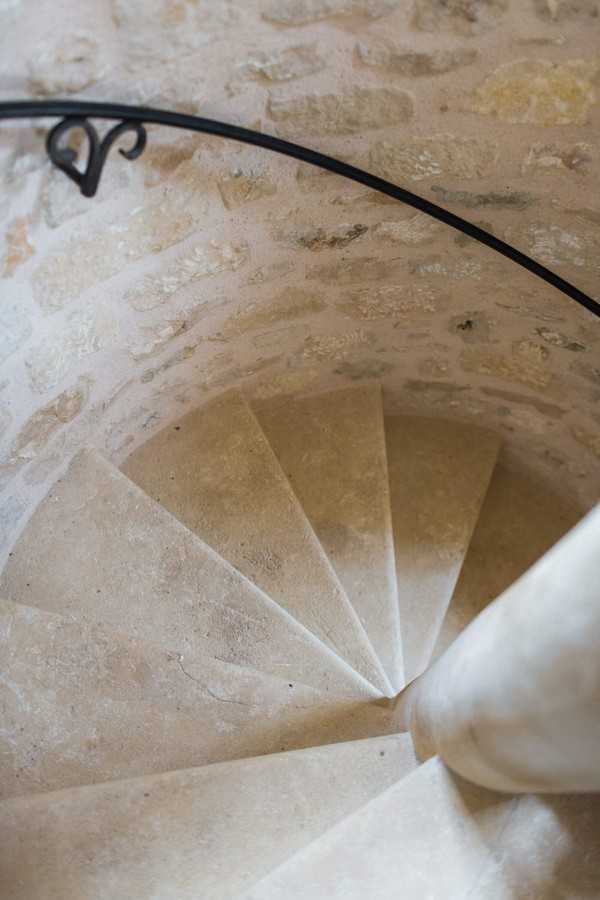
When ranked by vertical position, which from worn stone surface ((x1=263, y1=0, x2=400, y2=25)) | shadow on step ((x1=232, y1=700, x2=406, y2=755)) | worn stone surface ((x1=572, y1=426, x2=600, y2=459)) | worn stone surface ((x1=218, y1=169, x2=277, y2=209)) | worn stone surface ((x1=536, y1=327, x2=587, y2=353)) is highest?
worn stone surface ((x1=263, y1=0, x2=400, y2=25))

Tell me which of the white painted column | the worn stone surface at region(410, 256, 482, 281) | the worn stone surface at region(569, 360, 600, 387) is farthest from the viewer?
the worn stone surface at region(569, 360, 600, 387)

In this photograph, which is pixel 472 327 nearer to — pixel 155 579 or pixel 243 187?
pixel 243 187

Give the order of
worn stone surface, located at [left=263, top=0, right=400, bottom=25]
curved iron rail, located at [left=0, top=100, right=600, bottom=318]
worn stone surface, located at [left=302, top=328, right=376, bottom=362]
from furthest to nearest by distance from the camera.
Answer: worn stone surface, located at [left=302, top=328, right=376, bottom=362] < worn stone surface, located at [left=263, top=0, right=400, bottom=25] < curved iron rail, located at [left=0, top=100, right=600, bottom=318]

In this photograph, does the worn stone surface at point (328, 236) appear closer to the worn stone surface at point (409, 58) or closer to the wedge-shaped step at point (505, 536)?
the worn stone surface at point (409, 58)

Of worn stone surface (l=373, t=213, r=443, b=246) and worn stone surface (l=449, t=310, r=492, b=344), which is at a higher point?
worn stone surface (l=373, t=213, r=443, b=246)

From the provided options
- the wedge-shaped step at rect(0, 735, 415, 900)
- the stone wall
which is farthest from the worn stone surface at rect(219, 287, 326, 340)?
the wedge-shaped step at rect(0, 735, 415, 900)

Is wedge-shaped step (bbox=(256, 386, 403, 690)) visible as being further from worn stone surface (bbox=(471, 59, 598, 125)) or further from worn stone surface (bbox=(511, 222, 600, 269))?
worn stone surface (bbox=(471, 59, 598, 125))

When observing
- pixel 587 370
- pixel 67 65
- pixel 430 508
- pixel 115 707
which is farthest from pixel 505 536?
pixel 67 65

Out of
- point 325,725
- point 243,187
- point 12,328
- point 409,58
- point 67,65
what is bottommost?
point 325,725

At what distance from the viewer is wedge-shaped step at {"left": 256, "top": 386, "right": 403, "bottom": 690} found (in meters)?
3.38

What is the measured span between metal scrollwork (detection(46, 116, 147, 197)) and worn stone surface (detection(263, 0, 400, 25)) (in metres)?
0.40

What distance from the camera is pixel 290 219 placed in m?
2.59

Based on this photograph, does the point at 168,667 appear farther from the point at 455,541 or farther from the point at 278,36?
the point at 278,36

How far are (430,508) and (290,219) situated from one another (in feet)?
5.11
